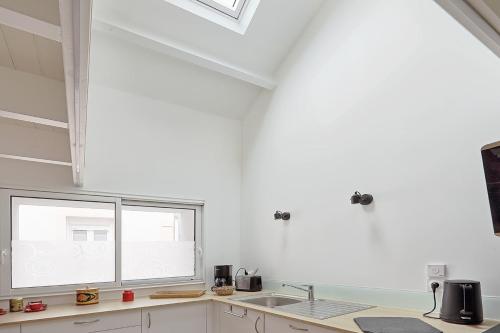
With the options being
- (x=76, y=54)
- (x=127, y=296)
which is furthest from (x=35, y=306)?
(x=76, y=54)

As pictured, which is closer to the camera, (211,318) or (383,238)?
(383,238)

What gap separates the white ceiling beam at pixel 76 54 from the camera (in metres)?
0.83

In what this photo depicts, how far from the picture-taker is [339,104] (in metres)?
2.84

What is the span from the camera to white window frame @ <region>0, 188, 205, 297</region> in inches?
102

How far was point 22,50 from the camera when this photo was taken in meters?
1.65

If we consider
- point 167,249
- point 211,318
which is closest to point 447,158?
point 211,318

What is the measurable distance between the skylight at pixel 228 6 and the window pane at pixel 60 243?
1.94 metres

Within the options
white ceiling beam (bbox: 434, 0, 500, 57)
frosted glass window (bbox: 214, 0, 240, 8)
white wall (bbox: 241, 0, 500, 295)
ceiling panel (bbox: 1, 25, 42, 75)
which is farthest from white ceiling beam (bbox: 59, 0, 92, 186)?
frosted glass window (bbox: 214, 0, 240, 8)

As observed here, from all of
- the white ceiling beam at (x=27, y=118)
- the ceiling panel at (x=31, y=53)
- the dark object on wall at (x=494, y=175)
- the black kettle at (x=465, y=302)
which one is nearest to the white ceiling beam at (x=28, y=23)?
the ceiling panel at (x=31, y=53)

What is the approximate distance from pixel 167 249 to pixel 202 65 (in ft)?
5.71

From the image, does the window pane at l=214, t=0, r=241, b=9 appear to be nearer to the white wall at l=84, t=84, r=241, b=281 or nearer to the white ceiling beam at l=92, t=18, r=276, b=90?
the white ceiling beam at l=92, t=18, r=276, b=90

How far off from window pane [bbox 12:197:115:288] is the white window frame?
5 centimetres

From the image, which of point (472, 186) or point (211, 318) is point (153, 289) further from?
point (472, 186)

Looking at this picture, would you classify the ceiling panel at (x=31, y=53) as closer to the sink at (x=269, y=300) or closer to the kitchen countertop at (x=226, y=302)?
the kitchen countertop at (x=226, y=302)
